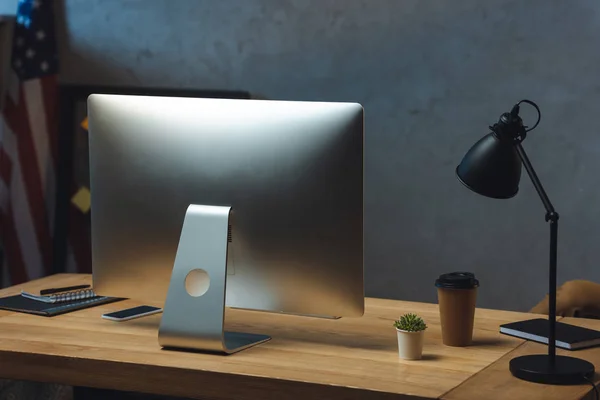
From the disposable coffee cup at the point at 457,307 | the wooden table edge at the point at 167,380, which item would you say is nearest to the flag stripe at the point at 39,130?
the wooden table edge at the point at 167,380

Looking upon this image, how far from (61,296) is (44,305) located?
0.07 m

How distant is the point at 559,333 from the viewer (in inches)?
75.8

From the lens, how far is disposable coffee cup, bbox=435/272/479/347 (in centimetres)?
185

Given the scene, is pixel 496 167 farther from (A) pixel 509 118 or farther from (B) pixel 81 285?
(B) pixel 81 285

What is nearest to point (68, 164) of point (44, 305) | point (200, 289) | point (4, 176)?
point (4, 176)

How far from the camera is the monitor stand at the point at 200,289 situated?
1827 mm

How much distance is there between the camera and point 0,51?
Result: 385cm

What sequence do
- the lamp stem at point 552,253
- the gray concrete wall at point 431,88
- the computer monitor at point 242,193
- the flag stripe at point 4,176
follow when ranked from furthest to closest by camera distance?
the flag stripe at point 4,176 < the gray concrete wall at point 431,88 < the computer monitor at point 242,193 < the lamp stem at point 552,253

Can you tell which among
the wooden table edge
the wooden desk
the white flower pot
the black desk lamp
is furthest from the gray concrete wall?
the wooden table edge

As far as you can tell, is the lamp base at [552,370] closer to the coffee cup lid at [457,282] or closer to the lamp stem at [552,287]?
the lamp stem at [552,287]

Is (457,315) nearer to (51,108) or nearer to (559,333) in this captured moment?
(559,333)

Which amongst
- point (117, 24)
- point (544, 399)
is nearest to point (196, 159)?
point (544, 399)

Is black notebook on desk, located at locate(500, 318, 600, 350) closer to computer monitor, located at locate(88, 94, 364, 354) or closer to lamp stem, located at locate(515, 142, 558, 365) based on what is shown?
lamp stem, located at locate(515, 142, 558, 365)

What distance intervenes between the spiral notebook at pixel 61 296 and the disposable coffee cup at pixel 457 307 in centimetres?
93
